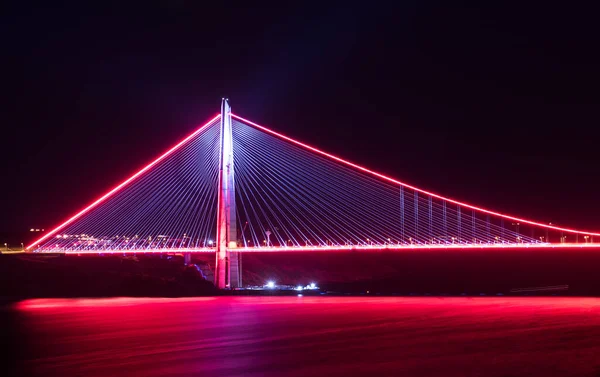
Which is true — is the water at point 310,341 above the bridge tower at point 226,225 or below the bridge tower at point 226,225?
below

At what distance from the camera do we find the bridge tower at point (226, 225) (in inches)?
1117

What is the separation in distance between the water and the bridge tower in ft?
17.7

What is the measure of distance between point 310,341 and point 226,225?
14791mm

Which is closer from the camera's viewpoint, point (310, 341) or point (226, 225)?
point (310, 341)

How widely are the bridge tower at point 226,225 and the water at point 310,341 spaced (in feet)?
17.7

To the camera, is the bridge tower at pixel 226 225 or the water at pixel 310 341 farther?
the bridge tower at pixel 226 225

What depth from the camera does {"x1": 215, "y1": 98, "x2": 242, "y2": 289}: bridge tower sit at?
93.0 ft

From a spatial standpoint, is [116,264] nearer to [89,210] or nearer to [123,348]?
[89,210]

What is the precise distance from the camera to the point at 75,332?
53.5 ft

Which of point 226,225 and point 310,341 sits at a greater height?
point 226,225

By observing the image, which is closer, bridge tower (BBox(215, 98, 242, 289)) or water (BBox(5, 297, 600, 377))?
water (BBox(5, 297, 600, 377))

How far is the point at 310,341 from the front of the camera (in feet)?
46.1

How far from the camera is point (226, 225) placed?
93.1 ft

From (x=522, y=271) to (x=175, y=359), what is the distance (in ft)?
220
